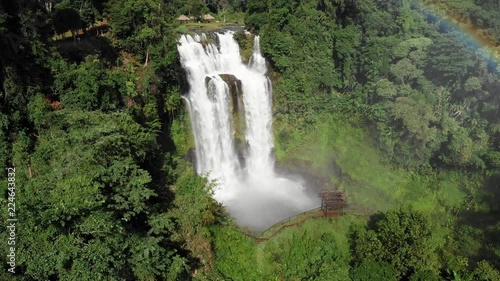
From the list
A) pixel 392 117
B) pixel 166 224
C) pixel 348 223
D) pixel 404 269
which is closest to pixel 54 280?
pixel 166 224

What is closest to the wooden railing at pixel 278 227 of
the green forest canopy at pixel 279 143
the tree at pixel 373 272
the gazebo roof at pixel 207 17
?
the green forest canopy at pixel 279 143

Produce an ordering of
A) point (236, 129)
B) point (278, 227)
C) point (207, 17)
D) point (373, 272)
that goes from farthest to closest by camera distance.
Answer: point (207, 17)
point (236, 129)
point (278, 227)
point (373, 272)

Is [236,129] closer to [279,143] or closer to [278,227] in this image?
[279,143]

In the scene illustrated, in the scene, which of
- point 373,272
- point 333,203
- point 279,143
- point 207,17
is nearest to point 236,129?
point 279,143

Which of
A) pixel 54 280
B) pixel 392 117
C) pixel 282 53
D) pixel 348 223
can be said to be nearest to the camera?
pixel 54 280

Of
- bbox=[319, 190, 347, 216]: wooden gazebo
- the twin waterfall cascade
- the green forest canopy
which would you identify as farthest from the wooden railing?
the twin waterfall cascade

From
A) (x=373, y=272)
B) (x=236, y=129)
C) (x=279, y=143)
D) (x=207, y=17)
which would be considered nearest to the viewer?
(x=373, y=272)

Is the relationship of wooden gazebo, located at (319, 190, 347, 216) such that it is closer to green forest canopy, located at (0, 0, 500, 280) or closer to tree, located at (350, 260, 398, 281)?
green forest canopy, located at (0, 0, 500, 280)

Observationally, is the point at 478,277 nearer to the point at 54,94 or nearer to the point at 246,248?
the point at 246,248
